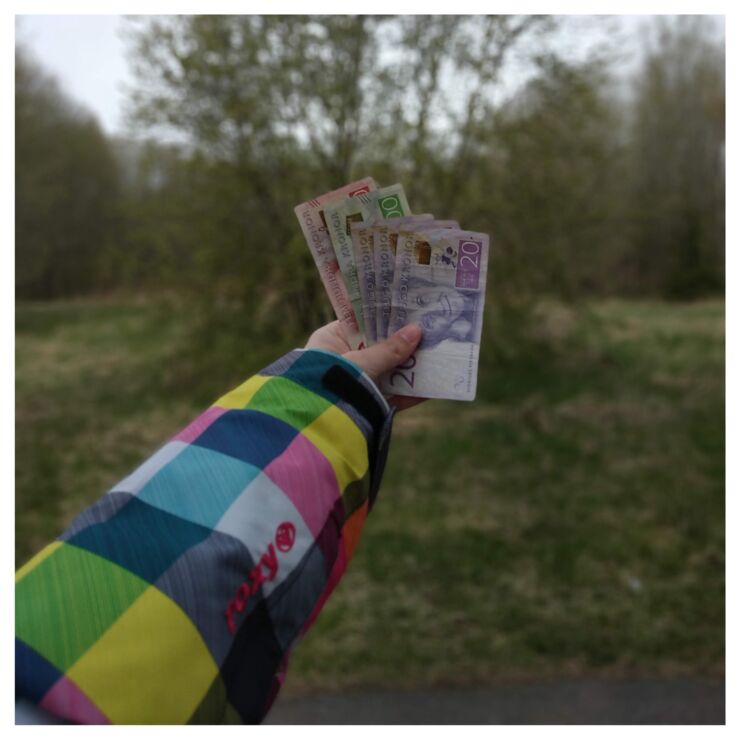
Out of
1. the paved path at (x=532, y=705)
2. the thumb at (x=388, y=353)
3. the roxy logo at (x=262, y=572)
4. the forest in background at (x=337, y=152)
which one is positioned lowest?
the paved path at (x=532, y=705)

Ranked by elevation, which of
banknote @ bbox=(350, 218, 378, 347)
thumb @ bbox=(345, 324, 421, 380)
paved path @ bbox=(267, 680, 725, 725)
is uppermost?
banknote @ bbox=(350, 218, 378, 347)

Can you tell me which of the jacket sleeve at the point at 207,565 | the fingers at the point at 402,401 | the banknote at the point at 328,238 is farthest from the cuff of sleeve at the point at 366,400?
the banknote at the point at 328,238

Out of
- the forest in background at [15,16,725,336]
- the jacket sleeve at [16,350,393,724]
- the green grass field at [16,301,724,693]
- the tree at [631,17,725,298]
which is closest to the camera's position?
the jacket sleeve at [16,350,393,724]

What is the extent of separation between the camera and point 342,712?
3.83 meters

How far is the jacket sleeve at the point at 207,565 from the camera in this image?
0.92 m

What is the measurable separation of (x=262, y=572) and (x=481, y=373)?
9091 millimetres

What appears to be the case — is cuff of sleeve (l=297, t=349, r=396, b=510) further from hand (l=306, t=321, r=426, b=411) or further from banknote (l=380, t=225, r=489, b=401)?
banknote (l=380, t=225, r=489, b=401)

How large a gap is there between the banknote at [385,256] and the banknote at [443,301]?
Answer: 0.02 meters

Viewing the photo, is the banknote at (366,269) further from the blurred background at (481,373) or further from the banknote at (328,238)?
the blurred background at (481,373)

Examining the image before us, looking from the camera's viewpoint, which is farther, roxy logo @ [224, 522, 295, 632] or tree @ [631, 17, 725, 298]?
tree @ [631, 17, 725, 298]

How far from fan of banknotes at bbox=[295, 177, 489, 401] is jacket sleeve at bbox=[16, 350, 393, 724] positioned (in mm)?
315

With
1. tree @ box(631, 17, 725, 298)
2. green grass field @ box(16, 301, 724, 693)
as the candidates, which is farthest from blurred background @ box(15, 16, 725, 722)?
tree @ box(631, 17, 725, 298)

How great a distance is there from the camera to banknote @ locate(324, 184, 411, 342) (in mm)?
1604

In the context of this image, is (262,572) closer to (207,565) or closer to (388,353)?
(207,565)
